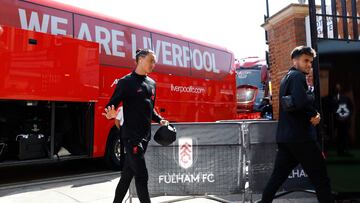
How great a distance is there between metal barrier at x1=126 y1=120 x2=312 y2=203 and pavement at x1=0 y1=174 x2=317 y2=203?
546 mm

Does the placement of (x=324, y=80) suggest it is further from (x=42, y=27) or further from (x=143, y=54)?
(x=42, y=27)

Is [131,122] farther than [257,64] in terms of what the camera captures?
No

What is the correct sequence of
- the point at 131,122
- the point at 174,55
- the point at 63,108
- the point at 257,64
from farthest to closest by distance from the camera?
the point at 257,64, the point at 174,55, the point at 63,108, the point at 131,122

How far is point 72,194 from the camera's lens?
6.33 metres

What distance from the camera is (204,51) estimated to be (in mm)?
11789

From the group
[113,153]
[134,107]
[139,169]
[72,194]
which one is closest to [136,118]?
[134,107]

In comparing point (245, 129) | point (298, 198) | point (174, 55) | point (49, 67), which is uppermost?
point (174, 55)

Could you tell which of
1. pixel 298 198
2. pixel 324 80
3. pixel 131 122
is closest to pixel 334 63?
pixel 324 80

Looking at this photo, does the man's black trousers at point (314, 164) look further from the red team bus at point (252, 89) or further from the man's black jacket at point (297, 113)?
the red team bus at point (252, 89)

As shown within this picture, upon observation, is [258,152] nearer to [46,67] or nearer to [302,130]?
[302,130]

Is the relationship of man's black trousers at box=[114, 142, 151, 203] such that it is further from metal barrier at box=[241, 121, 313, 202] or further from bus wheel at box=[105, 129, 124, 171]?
bus wheel at box=[105, 129, 124, 171]

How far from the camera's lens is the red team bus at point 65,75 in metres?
7.08

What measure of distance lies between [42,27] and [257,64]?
14200mm

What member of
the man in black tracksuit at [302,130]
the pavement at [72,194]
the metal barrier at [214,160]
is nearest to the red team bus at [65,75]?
the pavement at [72,194]
